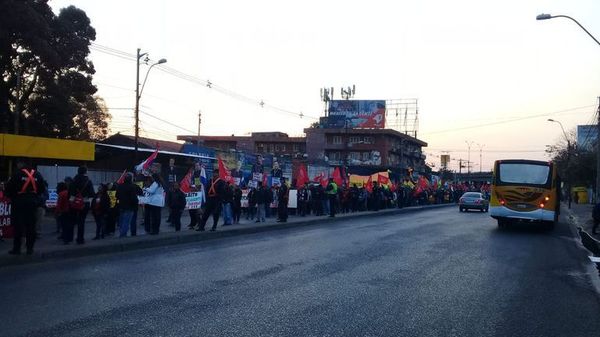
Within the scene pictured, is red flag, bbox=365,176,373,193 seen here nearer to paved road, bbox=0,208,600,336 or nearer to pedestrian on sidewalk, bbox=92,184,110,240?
paved road, bbox=0,208,600,336

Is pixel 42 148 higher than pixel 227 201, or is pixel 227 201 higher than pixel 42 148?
pixel 42 148

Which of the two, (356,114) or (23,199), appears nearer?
(23,199)

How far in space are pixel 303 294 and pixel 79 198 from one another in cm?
710

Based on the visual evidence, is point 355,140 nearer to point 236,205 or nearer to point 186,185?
point 236,205

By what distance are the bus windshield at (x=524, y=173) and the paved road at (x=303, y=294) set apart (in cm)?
736

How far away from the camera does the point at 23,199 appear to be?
10.8m

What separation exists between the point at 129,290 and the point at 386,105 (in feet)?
254

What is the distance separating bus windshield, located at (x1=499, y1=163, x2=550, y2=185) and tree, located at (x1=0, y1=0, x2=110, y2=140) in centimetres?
2712

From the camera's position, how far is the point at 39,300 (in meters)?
7.47

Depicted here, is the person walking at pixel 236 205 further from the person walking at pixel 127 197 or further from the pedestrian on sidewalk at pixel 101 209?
the pedestrian on sidewalk at pixel 101 209

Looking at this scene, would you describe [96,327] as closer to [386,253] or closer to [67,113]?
[386,253]

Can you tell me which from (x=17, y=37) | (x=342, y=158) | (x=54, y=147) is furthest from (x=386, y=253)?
(x=342, y=158)

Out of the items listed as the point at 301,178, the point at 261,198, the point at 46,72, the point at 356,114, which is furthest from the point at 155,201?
the point at 356,114

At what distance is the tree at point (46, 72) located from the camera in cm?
3331
